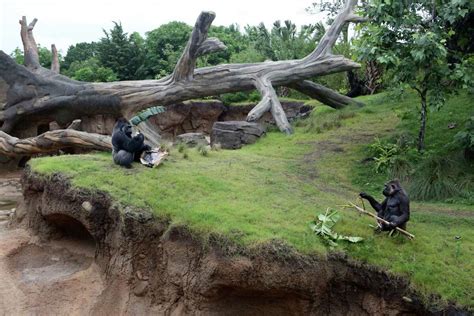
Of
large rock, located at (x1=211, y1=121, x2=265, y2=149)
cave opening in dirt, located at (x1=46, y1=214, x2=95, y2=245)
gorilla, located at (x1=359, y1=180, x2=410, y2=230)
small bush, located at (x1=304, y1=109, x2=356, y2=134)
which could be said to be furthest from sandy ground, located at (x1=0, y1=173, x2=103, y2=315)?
small bush, located at (x1=304, y1=109, x2=356, y2=134)

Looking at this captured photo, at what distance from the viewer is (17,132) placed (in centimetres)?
1728

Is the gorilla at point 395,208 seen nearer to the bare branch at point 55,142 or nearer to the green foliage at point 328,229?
the green foliage at point 328,229

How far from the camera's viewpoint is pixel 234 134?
1474 centimetres

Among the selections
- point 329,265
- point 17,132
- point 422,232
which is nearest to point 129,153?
point 329,265

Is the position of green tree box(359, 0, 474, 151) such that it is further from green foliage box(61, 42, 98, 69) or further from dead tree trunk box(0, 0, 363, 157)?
green foliage box(61, 42, 98, 69)

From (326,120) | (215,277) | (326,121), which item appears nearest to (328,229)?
(215,277)

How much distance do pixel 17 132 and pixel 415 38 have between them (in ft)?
44.4

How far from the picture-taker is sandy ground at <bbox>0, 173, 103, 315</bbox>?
791 centimetres

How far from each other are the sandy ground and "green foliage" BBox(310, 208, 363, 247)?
3606 millimetres

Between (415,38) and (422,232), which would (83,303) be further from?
(415,38)

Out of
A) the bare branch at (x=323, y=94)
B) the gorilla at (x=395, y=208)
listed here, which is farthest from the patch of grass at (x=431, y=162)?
the bare branch at (x=323, y=94)

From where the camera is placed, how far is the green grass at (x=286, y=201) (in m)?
6.61

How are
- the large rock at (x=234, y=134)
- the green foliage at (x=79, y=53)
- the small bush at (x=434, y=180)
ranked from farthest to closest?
the green foliage at (x=79, y=53) → the large rock at (x=234, y=134) → the small bush at (x=434, y=180)

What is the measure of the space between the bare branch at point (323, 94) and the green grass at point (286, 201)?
15.3ft
